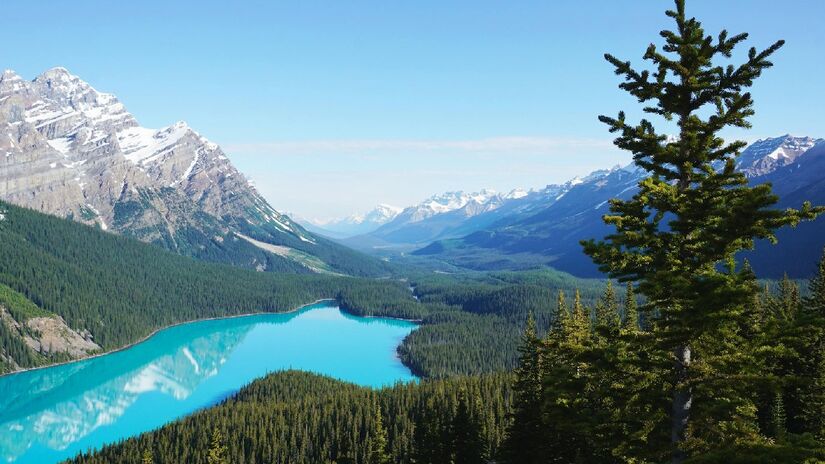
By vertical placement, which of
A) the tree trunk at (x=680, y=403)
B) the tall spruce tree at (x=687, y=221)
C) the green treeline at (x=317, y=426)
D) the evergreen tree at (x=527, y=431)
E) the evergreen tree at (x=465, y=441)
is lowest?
the green treeline at (x=317, y=426)

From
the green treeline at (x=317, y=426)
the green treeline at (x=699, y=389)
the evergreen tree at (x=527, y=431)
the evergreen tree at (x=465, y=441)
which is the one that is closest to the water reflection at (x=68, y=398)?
the green treeline at (x=317, y=426)

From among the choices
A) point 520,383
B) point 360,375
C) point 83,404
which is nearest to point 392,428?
point 520,383

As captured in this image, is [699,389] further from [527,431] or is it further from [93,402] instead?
[93,402]

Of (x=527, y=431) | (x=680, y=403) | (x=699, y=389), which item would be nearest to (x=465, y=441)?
(x=527, y=431)

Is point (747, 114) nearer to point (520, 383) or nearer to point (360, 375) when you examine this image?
point (520, 383)

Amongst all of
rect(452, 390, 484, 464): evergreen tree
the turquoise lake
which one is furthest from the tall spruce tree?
the turquoise lake

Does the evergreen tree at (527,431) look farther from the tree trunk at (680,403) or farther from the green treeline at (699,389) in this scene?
the tree trunk at (680,403)

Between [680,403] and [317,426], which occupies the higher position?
[680,403]
